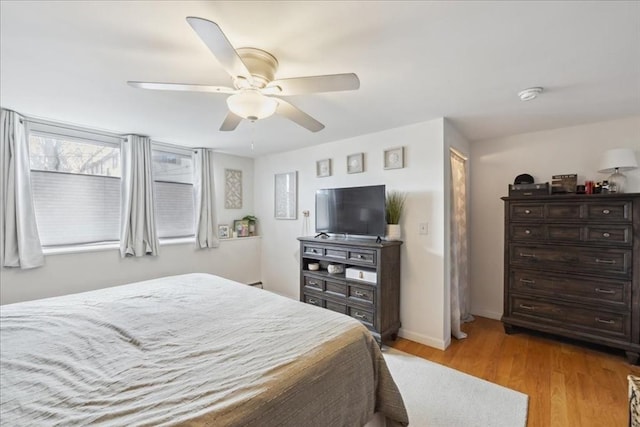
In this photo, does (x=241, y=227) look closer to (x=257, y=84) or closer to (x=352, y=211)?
(x=352, y=211)

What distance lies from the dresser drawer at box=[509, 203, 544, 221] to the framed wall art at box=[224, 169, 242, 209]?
12.8 feet

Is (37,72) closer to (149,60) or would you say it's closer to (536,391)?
(149,60)

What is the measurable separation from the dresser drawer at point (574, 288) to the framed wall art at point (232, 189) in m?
3.99

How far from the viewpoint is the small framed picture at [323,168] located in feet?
12.1

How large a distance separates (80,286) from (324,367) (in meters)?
3.20

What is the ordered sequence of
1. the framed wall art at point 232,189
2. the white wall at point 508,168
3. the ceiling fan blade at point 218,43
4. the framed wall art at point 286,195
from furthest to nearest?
the framed wall art at point 232,189 → the framed wall art at point 286,195 → the white wall at point 508,168 → the ceiling fan blade at point 218,43

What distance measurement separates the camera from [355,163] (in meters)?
3.39

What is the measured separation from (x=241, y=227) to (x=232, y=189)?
2.15 ft

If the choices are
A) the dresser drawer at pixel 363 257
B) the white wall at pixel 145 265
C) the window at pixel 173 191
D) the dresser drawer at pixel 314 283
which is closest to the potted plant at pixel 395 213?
the dresser drawer at pixel 363 257

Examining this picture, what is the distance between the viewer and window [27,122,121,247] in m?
2.88

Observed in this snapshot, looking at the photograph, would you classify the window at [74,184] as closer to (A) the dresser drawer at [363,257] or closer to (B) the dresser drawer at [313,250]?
(B) the dresser drawer at [313,250]

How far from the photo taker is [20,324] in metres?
1.53

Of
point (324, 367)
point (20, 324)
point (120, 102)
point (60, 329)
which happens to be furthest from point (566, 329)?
point (120, 102)

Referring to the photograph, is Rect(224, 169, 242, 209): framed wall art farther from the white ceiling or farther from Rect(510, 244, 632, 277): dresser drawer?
Rect(510, 244, 632, 277): dresser drawer
